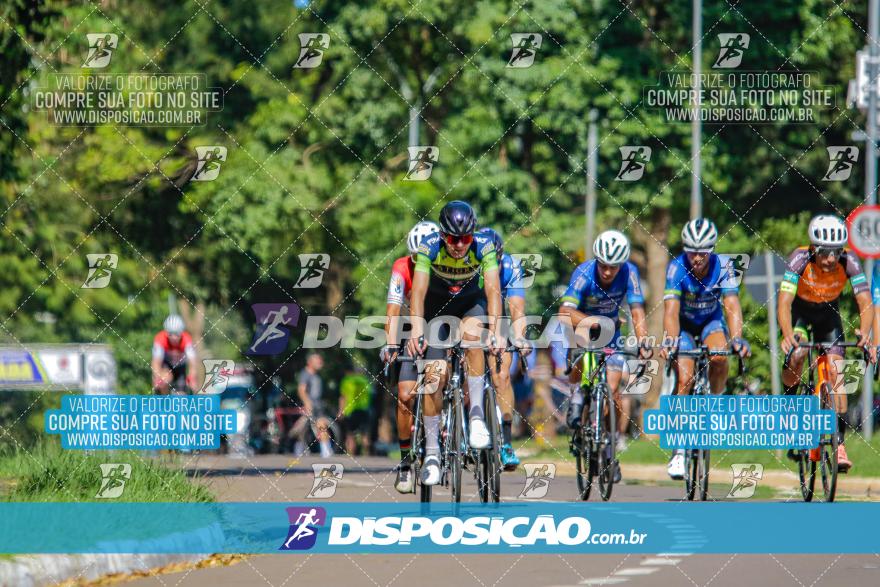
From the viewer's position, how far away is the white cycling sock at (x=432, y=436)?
11922 mm

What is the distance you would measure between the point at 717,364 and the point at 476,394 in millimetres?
2979

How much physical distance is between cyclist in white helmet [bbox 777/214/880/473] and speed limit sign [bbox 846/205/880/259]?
2.65m

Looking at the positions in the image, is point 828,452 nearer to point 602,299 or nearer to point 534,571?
point 602,299

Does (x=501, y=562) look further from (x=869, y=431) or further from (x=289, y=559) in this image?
(x=869, y=431)

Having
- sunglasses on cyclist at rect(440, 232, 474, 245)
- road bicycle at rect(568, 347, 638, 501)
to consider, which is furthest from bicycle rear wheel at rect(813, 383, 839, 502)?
sunglasses on cyclist at rect(440, 232, 474, 245)

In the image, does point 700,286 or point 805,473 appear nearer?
point 700,286

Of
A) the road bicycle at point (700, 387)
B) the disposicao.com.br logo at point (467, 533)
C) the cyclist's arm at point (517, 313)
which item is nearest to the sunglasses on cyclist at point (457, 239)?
the cyclist's arm at point (517, 313)

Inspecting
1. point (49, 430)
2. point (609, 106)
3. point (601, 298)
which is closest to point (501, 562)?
point (601, 298)

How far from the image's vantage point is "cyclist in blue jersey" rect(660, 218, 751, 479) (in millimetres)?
13883

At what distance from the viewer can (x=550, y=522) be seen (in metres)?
11.7

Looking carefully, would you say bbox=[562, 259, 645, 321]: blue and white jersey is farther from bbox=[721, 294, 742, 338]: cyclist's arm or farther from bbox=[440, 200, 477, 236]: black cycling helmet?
bbox=[440, 200, 477, 236]: black cycling helmet

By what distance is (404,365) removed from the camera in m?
12.7

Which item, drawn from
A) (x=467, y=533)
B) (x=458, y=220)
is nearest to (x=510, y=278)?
(x=458, y=220)

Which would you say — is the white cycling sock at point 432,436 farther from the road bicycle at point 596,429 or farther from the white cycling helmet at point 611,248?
the white cycling helmet at point 611,248
